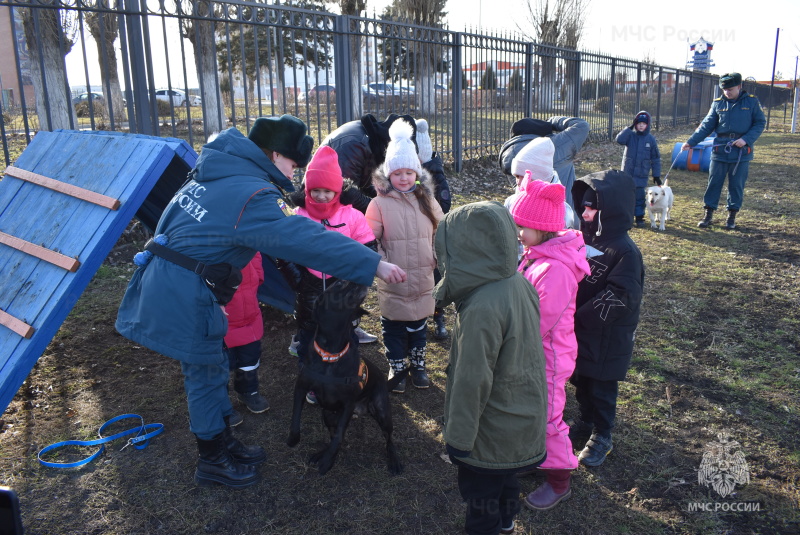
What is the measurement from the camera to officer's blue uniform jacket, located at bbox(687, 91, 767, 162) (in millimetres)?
7745

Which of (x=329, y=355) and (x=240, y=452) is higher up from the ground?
(x=329, y=355)

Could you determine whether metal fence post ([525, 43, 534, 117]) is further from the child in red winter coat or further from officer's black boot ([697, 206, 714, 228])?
the child in red winter coat

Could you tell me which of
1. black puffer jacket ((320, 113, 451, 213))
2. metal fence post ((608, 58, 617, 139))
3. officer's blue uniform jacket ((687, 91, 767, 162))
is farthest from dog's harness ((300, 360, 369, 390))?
metal fence post ((608, 58, 617, 139))

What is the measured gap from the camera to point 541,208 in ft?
8.53

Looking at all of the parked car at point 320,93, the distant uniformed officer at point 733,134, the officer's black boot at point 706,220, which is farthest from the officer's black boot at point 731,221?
the parked car at point 320,93

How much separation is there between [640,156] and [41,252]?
26.1ft

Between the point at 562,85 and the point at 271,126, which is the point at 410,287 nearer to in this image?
the point at 271,126

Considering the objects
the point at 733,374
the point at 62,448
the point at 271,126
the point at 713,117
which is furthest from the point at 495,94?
the point at 62,448

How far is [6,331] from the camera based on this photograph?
311 cm

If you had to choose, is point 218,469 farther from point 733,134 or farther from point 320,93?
point 320,93

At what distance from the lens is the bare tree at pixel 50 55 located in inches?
204

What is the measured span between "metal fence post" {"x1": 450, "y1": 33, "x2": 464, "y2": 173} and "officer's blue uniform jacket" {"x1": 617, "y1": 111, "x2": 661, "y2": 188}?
134 inches

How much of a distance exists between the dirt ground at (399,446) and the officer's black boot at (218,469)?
0.18ft

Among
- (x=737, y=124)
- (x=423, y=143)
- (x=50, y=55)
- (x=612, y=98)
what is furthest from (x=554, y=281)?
(x=612, y=98)
